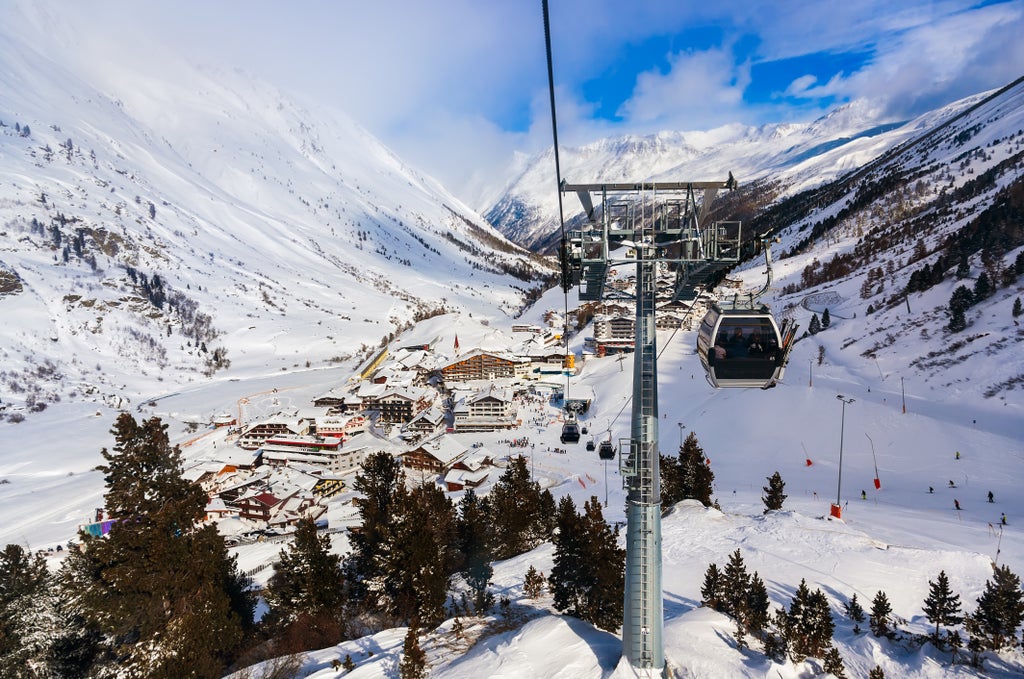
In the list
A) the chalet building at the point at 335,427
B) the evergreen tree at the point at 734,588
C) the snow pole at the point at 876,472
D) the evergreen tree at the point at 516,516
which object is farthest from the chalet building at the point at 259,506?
the snow pole at the point at 876,472

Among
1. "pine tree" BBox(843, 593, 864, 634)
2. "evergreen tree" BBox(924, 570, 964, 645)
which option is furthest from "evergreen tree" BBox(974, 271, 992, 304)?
"pine tree" BBox(843, 593, 864, 634)

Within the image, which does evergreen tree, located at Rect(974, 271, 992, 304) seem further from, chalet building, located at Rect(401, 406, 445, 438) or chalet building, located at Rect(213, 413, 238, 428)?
chalet building, located at Rect(213, 413, 238, 428)

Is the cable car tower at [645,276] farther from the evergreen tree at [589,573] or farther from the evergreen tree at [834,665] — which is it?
the evergreen tree at [834,665]

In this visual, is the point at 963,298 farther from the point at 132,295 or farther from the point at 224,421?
the point at 132,295

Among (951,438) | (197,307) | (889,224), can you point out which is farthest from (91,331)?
(889,224)

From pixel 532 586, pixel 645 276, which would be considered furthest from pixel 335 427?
pixel 645 276
